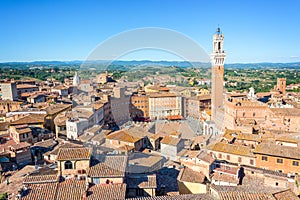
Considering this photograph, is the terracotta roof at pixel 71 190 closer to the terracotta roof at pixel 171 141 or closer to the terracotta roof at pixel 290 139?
the terracotta roof at pixel 171 141

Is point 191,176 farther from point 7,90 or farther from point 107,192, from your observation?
point 7,90

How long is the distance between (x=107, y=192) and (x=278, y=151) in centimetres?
758

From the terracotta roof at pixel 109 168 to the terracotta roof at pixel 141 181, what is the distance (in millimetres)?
553

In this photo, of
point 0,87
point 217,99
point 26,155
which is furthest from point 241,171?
point 0,87

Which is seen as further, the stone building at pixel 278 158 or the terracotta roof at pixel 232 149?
→ the terracotta roof at pixel 232 149

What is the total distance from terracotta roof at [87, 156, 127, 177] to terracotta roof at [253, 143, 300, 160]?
6476 mm

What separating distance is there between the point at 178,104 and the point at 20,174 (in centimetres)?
560

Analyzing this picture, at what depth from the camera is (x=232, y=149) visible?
10672mm

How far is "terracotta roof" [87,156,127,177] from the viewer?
5680 millimetres

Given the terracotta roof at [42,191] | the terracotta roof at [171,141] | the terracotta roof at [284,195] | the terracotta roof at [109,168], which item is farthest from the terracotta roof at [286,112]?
the terracotta roof at [42,191]

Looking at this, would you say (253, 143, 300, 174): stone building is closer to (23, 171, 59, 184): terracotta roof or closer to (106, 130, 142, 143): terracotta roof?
(106, 130, 142, 143): terracotta roof

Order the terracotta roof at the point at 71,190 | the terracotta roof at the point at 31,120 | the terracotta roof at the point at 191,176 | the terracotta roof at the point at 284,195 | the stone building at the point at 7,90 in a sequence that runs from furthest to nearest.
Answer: the stone building at the point at 7,90
the terracotta roof at the point at 31,120
the terracotta roof at the point at 191,176
the terracotta roof at the point at 71,190
the terracotta roof at the point at 284,195

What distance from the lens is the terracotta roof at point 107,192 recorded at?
5172 mm

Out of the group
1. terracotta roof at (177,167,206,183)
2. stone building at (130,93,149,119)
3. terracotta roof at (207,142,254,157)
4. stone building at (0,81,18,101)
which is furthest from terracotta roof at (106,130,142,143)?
stone building at (0,81,18,101)
